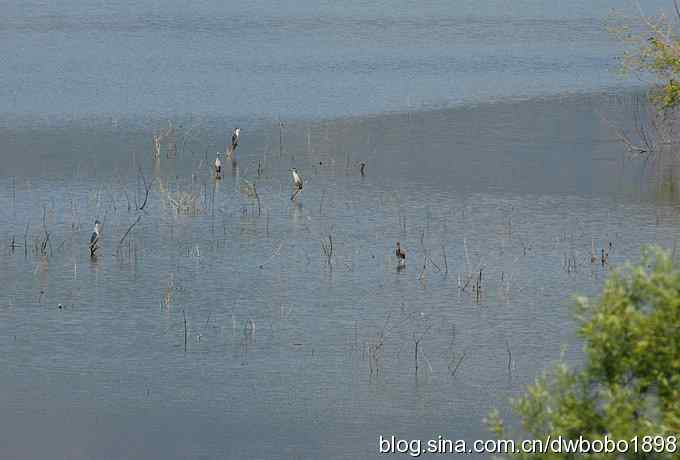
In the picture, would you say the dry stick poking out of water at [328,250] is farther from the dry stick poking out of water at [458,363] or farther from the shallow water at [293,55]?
A: the shallow water at [293,55]

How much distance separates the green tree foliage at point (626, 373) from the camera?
28.9ft

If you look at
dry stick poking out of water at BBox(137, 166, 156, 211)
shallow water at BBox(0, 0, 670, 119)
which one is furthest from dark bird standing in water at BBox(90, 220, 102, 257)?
shallow water at BBox(0, 0, 670, 119)

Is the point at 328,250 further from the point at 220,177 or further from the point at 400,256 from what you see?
the point at 220,177

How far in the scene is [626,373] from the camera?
9094 mm

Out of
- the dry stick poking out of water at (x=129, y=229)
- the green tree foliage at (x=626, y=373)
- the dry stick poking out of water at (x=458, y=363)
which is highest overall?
the green tree foliage at (x=626, y=373)

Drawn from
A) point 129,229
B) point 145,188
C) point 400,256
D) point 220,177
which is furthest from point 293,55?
point 400,256

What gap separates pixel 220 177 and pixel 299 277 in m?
6.42

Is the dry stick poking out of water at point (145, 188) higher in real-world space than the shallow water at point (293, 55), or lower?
lower

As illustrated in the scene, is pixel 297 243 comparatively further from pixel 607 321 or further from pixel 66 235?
pixel 607 321

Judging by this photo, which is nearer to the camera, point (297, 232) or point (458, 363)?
point (458, 363)

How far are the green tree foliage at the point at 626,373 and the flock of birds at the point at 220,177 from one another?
10.5 metres

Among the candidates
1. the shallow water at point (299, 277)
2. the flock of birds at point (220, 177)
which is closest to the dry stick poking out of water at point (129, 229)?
the shallow water at point (299, 277)

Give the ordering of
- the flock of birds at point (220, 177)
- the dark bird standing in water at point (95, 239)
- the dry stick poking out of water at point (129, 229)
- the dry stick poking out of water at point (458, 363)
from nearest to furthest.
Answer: the dry stick poking out of water at point (458, 363)
the flock of birds at point (220, 177)
the dark bird standing in water at point (95, 239)
the dry stick poking out of water at point (129, 229)

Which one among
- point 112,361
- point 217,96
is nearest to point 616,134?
point 217,96
